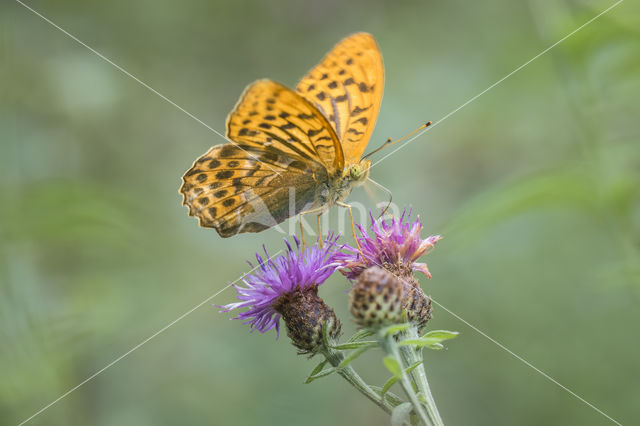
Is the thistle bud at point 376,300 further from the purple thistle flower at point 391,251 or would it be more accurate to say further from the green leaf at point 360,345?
the purple thistle flower at point 391,251

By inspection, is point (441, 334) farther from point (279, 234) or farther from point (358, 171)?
point (279, 234)

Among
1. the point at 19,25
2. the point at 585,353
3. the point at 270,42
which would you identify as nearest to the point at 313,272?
the point at 585,353

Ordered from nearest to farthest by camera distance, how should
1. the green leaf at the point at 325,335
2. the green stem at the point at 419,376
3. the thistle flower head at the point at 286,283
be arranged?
1. the green stem at the point at 419,376
2. the green leaf at the point at 325,335
3. the thistle flower head at the point at 286,283

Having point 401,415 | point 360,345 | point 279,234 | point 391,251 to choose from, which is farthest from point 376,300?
point 279,234

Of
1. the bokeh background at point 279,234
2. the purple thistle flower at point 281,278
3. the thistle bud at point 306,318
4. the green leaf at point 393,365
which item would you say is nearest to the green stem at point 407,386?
the green leaf at point 393,365

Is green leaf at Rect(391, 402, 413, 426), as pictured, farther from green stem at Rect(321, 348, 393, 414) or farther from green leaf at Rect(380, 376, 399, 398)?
green stem at Rect(321, 348, 393, 414)

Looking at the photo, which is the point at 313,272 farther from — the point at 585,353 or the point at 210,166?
the point at 585,353
